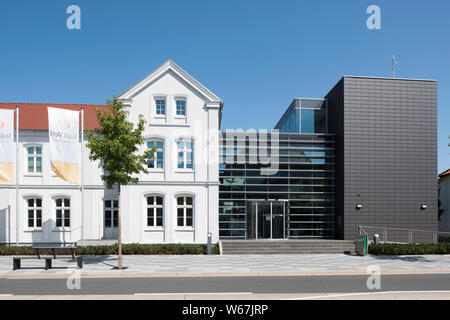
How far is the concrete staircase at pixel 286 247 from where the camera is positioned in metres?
19.0

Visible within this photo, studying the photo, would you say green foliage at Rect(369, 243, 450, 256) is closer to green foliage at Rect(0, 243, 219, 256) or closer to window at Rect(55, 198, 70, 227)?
green foliage at Rect(0, 243, 219, 256)

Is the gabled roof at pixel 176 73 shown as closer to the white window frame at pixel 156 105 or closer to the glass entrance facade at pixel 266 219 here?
the white window frame at pixel 156 105

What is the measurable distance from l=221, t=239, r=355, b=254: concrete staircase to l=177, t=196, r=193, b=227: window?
9.52ft

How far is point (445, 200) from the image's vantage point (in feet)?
97.5

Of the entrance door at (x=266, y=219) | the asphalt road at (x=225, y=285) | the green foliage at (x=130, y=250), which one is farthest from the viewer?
the entrance door at (x=266, y=219)

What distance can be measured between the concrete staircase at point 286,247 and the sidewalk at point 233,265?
118 centimetres

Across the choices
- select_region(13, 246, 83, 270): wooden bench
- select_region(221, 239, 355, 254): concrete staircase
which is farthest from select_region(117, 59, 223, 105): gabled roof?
select_region(13, 246, 83, 270): wooden bench

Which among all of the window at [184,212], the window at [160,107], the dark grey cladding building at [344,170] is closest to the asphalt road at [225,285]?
the window at [184,212]

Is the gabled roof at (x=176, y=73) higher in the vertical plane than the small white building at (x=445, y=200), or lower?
higher

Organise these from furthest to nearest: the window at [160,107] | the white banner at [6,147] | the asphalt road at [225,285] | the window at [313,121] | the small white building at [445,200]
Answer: the small white building at [445,200] < the window at [313,121] < the window at [160,107] < the white banner at [6,147] < the asphalt road at [225,285]

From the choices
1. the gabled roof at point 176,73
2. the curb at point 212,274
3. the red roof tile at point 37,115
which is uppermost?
the gabled roof at point 176,73
